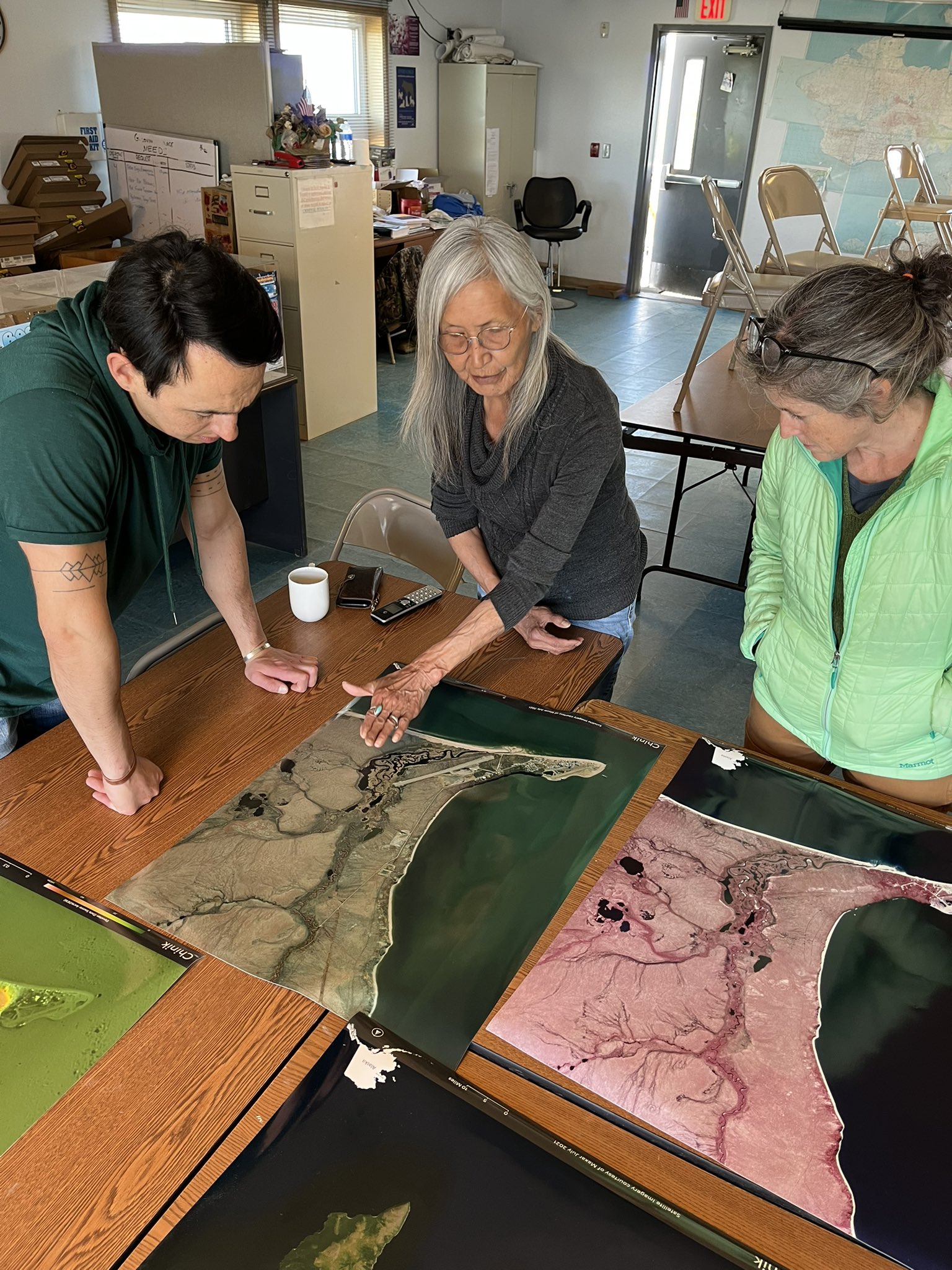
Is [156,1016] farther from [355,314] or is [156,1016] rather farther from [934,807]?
[355,314]

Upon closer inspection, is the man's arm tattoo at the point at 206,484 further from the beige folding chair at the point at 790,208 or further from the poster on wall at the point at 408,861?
the beige folding chair at the point at 790,208

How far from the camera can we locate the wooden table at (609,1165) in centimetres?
78

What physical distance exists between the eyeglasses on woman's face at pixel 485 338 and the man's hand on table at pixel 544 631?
45 centimetres

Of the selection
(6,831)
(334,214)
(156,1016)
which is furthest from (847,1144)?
(334,214)

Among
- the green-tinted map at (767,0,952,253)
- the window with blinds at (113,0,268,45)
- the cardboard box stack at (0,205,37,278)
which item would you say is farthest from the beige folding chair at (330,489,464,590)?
the green-tinted map at (767,0,952,253)

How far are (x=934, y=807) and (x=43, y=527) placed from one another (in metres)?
1.38

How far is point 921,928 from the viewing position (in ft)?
3.55

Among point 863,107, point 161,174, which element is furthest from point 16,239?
point 863,107

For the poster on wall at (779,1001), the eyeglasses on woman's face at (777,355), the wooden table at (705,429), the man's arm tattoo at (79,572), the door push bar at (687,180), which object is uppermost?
the eyeglasses on woman's face at (777,355)

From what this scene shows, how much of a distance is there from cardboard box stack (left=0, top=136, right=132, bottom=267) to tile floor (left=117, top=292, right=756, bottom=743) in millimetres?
1509

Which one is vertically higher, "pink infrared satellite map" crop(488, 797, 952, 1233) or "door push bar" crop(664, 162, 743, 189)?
"door push bar" crop(664, 162, 743, 189)

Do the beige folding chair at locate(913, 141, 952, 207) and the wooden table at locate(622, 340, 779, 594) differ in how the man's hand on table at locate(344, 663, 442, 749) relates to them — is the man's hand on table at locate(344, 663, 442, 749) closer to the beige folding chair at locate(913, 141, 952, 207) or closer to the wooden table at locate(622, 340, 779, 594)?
the wooden table at locate(622, 340, 779, 594)

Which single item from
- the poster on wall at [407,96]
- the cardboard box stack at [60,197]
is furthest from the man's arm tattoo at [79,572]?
the poster on wall at [407,96]

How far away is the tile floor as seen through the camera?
2.98 meters
